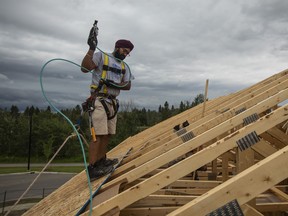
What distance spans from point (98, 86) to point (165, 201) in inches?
61.0

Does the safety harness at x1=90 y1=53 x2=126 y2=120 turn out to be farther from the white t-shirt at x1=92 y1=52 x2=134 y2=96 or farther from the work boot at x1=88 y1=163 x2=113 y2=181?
the work boot at x1=88 y1=163 x2=113 y2=181

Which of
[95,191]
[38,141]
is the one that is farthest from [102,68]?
[38,141]

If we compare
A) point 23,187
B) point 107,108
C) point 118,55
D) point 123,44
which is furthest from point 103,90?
point 23,187

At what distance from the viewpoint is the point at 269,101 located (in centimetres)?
306

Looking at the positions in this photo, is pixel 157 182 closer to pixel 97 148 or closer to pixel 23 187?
pixel 97 148

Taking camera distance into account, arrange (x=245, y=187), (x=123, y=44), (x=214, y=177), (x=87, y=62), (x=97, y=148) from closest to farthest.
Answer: (x=245, y=187)
(x=87, y=62)
(x=97, y=148)
(x=123, y=44)
(x=214, y=177)

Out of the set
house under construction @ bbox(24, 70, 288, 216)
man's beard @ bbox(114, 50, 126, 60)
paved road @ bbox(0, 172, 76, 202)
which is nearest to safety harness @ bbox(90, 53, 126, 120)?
man's beard @ bbox(114, 50, 126, 60)

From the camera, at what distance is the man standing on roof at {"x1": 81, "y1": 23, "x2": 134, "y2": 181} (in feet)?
10.5

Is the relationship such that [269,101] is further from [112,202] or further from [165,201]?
[112,202]

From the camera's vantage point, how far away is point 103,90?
3.29 m

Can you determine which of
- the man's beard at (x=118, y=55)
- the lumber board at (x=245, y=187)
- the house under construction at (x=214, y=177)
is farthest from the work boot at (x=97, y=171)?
the lumber board at (x=245, y=187)

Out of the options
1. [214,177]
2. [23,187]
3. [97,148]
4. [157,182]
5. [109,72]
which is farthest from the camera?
[23,187]

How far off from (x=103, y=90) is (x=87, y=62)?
15.2 inches

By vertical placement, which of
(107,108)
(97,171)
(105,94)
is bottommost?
(97,171)
